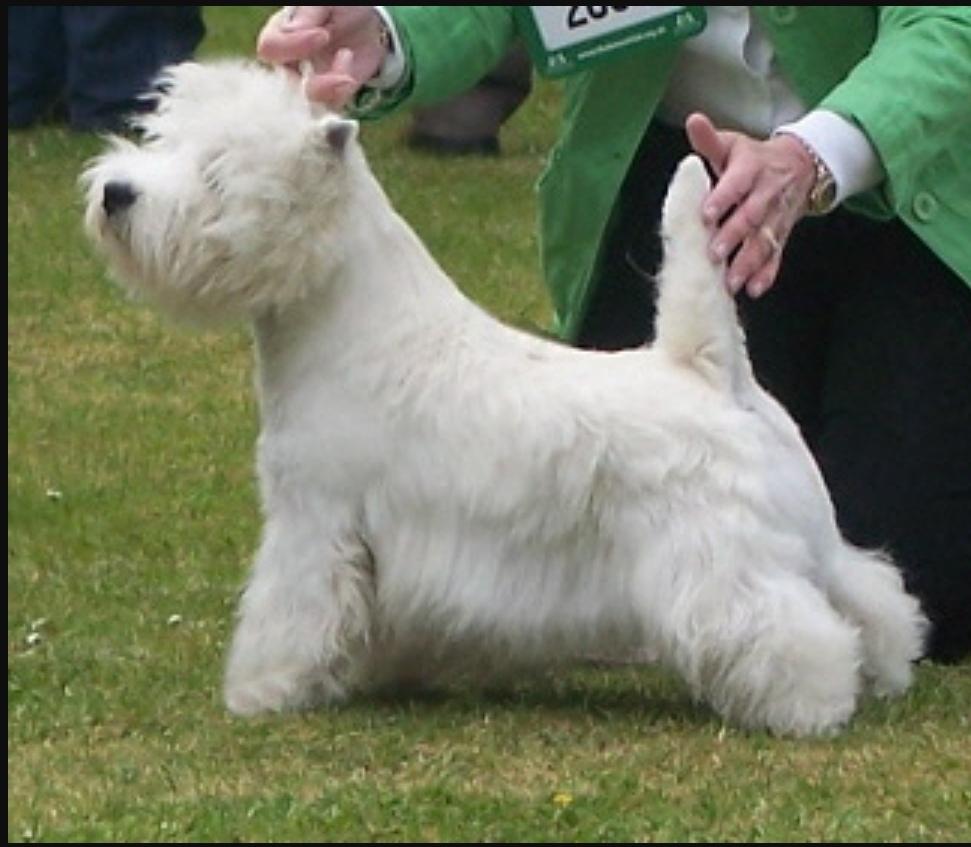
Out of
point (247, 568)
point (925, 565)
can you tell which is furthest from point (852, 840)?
point (247, 568)

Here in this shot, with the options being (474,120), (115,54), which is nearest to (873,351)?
(474,120)

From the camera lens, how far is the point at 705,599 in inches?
133

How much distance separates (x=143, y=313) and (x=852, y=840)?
12.6ft

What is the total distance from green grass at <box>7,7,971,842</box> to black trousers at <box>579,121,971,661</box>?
0.84 ft

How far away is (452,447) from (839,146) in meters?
0.56

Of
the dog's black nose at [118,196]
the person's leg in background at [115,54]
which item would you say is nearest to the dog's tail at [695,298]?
the dog's black nose at [118,196]

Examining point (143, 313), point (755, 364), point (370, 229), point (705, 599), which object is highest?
point (370, 229)

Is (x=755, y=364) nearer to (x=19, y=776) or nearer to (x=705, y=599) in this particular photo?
(x=705, y=599)

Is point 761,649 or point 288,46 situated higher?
point 288,46

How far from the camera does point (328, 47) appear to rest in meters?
3.68

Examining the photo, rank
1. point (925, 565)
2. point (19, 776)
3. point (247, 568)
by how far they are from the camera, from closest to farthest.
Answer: point (19, 776), point (925, 565), point (247, 568)

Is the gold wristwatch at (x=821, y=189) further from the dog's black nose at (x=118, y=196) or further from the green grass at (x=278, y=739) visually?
the dog's black nose at (x=118, y=196)

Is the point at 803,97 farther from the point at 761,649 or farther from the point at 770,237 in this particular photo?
the point at 761,649

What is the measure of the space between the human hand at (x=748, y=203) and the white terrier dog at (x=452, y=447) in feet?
0.07
